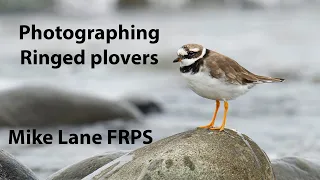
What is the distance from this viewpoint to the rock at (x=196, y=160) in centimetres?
584

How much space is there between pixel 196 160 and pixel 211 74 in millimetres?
694

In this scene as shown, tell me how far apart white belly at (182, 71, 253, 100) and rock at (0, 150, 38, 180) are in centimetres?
197

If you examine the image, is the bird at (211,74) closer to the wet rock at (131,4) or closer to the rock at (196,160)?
the rock at (196,160)

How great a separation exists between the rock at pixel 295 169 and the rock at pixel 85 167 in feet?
5.32

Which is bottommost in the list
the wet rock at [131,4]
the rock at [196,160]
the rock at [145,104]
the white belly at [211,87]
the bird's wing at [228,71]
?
the rock at [196,160]

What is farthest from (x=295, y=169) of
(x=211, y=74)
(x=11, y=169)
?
(x=11, y=169)

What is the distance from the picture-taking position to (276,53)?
66.6 feet

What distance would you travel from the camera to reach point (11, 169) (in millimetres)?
6832

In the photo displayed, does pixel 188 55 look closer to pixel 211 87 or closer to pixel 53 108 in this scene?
pixel 211 87

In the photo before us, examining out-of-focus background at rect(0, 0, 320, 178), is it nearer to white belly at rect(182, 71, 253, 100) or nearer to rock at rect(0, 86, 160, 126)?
rock at rect(0, 86, 160, 126)

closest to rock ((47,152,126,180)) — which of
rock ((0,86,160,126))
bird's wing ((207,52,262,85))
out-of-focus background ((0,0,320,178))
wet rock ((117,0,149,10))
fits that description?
out-of-focus background ((0,0,320,178))

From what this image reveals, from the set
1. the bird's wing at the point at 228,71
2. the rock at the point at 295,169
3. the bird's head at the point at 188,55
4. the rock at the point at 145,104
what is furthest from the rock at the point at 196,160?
the rock at the point at 145,104

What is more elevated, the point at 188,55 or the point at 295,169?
the point at 188,55

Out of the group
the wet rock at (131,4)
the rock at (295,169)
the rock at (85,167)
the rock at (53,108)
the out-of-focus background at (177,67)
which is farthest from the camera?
the wet rock at (131,4)
